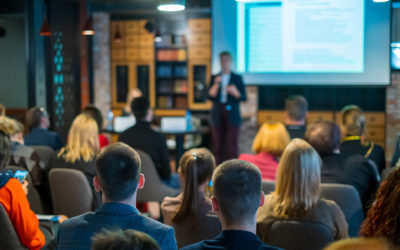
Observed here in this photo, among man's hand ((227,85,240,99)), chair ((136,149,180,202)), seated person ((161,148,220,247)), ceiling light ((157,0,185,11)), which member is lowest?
chair ((136,149,180,202))

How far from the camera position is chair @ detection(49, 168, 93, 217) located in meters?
3.38

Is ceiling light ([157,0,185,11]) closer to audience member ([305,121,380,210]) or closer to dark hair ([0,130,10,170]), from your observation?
audience member ([305,121,380,210])

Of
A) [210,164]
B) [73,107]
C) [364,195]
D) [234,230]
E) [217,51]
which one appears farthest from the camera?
[73,107]

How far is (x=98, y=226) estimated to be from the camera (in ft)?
5.98

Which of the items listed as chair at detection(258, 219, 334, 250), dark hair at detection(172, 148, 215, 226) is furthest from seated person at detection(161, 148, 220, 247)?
chair at detection(258, 219, 334, 250)

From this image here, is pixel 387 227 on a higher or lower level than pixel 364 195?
higher

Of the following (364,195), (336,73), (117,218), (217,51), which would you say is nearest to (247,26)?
(217,51)

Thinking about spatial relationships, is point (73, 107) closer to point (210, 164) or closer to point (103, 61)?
point (103, 61)

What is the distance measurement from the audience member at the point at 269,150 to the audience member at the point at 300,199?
1108mm

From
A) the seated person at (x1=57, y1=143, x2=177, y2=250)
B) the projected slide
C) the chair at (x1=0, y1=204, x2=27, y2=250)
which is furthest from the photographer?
the projected slide

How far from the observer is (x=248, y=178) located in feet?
5.55

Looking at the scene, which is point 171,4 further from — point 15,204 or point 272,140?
point 15,204

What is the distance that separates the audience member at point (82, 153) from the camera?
3624 mm

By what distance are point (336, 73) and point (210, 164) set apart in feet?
15.5
